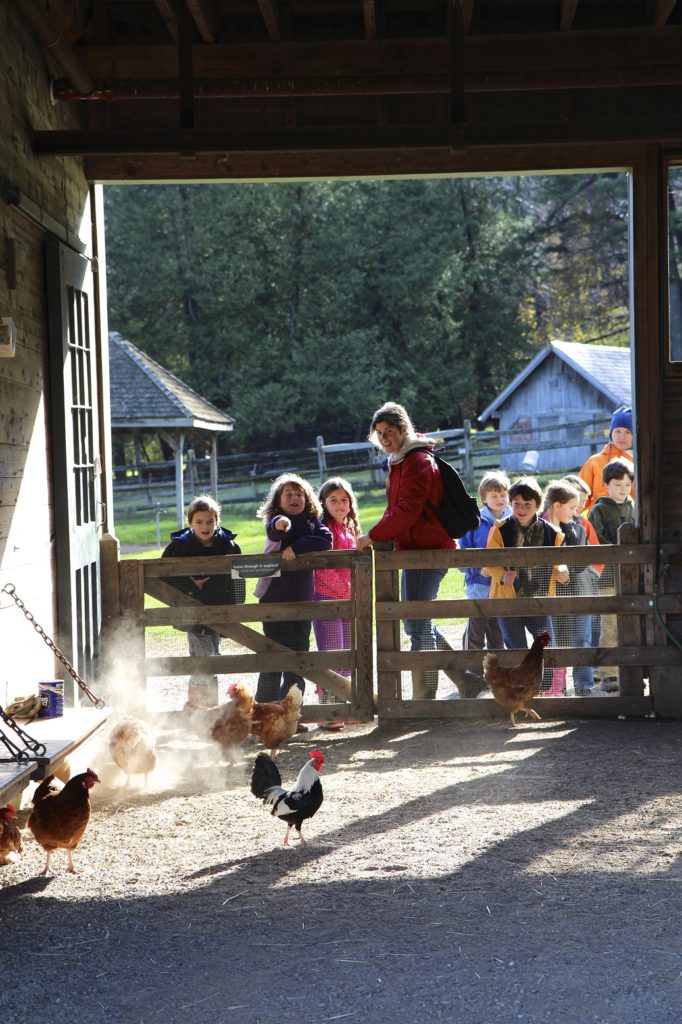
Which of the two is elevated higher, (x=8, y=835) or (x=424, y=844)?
(x=8, y=835)

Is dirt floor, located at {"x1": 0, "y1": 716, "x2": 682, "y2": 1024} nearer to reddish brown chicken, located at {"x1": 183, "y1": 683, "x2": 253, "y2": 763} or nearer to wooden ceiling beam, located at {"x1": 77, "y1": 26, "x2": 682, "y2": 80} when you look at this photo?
reddish brown chicken, located at {"x1": 183, "y1": 683, "x2": 253, "y2": 763}

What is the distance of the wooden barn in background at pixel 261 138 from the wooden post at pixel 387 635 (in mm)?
41

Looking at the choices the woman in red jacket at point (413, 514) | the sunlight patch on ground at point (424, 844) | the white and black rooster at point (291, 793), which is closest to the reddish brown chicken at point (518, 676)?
the woman in red jacket at point (413, 514)

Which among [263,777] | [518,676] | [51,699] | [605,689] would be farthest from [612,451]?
[51,699]

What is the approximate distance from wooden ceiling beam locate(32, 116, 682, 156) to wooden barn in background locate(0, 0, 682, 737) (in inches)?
0.5

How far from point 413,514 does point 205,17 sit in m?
3.38

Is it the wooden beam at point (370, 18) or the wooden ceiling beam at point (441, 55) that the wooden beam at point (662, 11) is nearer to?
the wooden ceiling beam at point (441, 55)

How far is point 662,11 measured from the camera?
6.73m

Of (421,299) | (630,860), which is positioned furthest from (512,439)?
(630,860)

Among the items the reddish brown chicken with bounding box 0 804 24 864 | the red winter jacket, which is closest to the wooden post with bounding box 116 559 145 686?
the red winter jacket

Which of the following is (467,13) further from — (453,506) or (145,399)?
(145,399)

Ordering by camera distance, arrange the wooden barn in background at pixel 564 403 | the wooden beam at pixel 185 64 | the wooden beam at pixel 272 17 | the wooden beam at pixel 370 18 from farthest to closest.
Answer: the wooden barn in background at pixel 564 403, the wooden beam at pixel 370 18, the wooden beam at pixel 272 17, the wooden beam at pixel 185 64

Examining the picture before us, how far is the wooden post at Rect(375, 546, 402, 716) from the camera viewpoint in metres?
7.45

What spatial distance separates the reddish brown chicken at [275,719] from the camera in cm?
660
